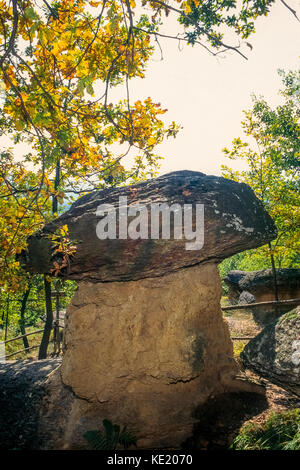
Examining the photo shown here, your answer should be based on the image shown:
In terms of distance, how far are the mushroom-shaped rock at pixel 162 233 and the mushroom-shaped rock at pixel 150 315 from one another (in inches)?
0.5

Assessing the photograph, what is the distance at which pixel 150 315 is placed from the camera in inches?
156

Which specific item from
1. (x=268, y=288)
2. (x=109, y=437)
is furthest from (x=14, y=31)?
(x=268, y=288)

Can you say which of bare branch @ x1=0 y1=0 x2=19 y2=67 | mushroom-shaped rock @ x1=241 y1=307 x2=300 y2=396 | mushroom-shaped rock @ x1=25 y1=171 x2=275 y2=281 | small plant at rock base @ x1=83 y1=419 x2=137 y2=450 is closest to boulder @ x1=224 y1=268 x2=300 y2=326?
mushroom-shaped rock @ x1=241 y1=307 x2=300 y2=396

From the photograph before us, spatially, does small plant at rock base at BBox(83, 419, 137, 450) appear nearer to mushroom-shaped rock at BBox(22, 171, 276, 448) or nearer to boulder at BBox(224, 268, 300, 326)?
mushroom-shaped rock at BBox(22, 171, 276, 448)

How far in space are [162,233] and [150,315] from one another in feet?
3.84

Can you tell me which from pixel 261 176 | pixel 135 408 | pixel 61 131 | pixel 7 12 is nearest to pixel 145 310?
pixel 135 408

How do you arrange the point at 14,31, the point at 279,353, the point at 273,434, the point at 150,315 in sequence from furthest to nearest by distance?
the point at 150,315 → the point at 279,353 → the point at 273,434 → the point at 14,31

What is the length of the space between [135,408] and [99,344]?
2.97 ft

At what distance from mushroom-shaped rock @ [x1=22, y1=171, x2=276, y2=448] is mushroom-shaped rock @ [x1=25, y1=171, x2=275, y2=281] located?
1 centimetres

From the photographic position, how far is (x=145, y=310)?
157 inches

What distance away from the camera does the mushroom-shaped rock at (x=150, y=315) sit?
12.1 feet

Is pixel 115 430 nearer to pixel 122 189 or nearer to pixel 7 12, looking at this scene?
pixel 122 189

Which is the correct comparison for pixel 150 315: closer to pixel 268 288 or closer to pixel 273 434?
pixel 273 434

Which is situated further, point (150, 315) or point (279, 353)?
point (150, 315)
